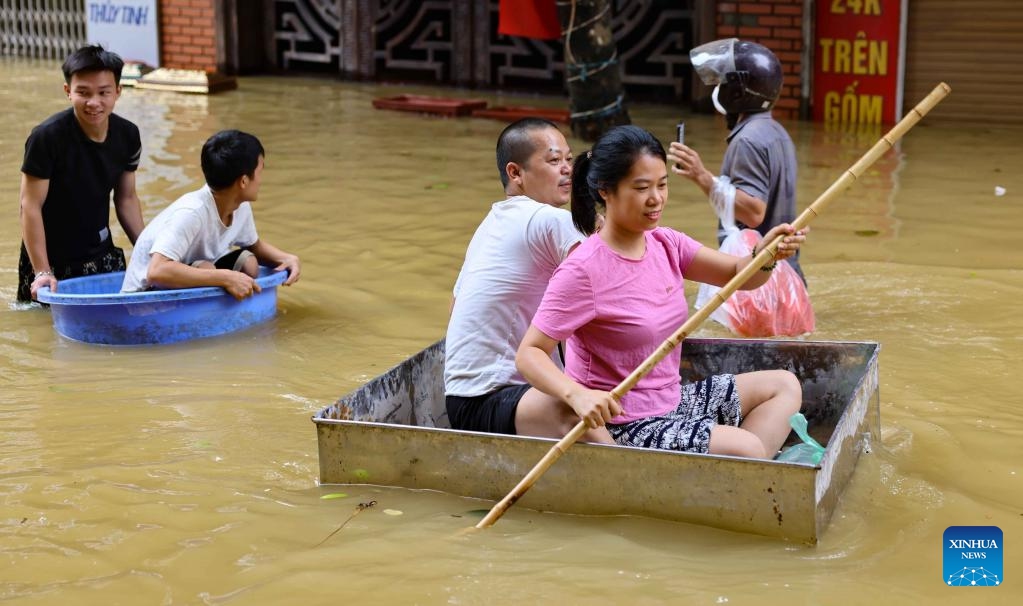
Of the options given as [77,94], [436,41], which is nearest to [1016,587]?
[77,94]

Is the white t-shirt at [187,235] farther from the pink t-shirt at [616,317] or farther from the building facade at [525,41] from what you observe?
the building facade at [525,41]

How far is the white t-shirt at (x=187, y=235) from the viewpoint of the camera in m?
6.13

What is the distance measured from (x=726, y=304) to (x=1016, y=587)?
267 centimetres

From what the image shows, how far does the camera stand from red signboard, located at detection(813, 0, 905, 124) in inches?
473

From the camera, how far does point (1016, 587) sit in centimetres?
359

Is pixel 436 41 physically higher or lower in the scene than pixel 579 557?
higher

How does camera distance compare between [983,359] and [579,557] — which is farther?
[983,359]

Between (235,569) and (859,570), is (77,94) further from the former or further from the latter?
(859,570)

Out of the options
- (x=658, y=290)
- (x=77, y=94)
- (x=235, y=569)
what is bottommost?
(x=235, y=569)

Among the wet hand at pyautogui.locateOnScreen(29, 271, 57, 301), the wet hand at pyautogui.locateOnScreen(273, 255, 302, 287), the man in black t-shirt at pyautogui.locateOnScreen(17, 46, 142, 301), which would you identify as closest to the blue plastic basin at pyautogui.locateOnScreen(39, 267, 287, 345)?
the wet hand at pyautogui.locateOnScreen(273, 255, 302, 287)

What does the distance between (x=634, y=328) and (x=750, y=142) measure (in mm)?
2020

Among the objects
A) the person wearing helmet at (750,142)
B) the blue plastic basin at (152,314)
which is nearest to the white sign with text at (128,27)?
the blue plastic basin at (152,314)

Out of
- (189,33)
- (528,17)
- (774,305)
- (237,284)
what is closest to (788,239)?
(774,305)

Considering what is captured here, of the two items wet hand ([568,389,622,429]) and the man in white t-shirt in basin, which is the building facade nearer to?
the man in white t-shirt in basin
